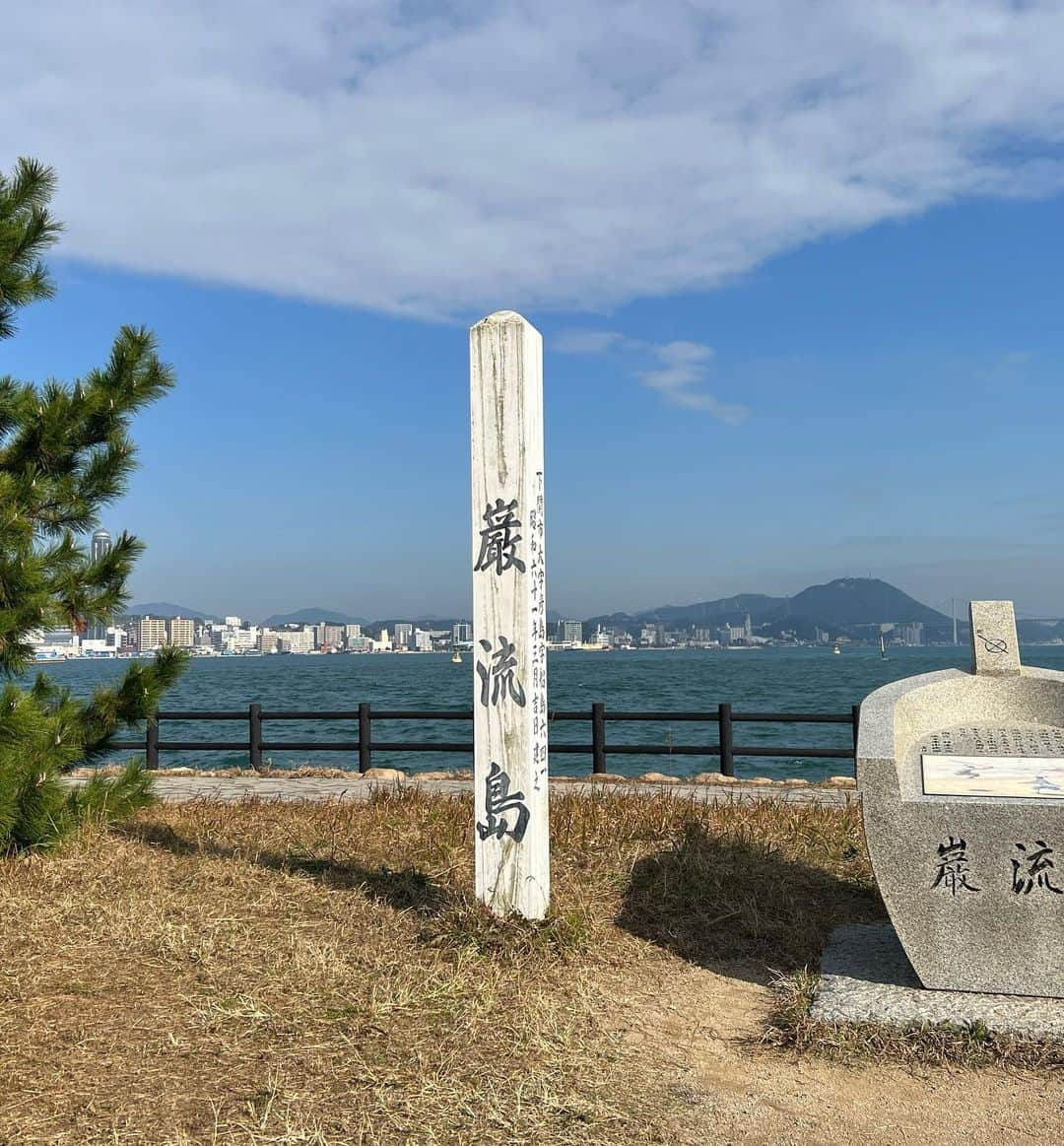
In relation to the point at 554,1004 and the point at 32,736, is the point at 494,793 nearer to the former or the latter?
the point at 554,1004

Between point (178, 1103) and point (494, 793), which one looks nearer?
point (178, 1103)

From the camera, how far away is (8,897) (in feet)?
17.7

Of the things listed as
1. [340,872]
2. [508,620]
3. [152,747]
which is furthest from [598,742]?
[508,620]

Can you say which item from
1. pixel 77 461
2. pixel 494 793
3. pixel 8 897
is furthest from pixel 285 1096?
pixel 77 461

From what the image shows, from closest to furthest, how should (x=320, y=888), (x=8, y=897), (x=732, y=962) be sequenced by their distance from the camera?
(x=732, y=962)
(x=8, y=897)
(x=320, y=888)

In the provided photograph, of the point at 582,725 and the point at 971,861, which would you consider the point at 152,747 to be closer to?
the point at 971,861

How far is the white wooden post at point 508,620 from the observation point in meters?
5.05

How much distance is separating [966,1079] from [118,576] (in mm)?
5435

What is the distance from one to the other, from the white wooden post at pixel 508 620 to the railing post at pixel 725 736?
5829 millimetres

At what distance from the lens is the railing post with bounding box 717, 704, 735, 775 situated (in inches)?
424

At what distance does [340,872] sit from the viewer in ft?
20.0

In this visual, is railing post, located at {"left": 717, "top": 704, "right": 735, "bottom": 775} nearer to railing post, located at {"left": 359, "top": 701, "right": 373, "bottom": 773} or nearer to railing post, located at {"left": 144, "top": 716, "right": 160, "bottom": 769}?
railing post, located at {"left": 359, "top": 701, "right": 373, "bottom": 773}

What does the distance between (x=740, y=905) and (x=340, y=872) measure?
2.29 metres

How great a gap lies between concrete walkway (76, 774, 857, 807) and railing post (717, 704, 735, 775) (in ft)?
1.31
